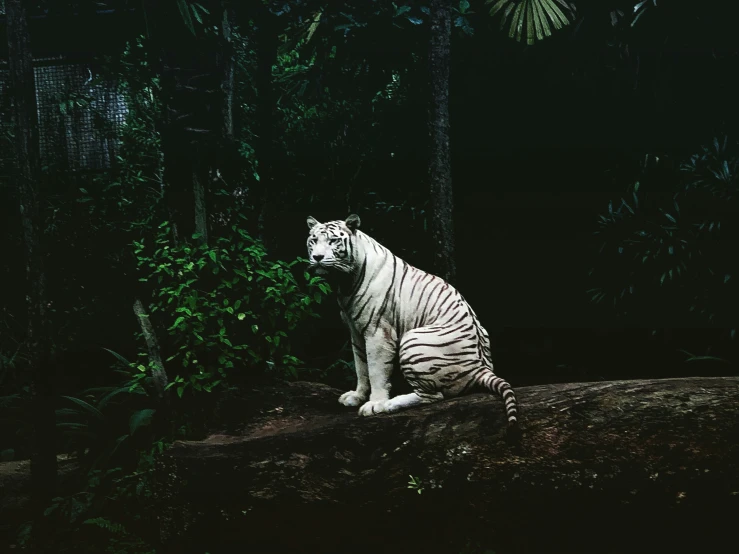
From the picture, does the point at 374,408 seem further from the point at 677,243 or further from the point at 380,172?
the point at 380,172

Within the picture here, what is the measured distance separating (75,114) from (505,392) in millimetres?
5823

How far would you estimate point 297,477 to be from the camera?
13.1 ft

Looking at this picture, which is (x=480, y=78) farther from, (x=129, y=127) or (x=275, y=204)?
(x=129, y=127)

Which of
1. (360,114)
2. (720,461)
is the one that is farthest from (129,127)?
(720,461)

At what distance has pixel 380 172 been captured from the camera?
720 cm

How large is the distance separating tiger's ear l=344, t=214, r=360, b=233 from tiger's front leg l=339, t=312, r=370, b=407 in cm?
53

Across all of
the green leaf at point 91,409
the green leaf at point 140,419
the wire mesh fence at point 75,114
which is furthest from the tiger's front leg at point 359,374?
the wire mesh fence at point 75,114

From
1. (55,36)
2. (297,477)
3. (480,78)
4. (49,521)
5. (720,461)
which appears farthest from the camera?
(55,36)

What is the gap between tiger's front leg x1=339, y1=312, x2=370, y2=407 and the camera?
15.0 ft

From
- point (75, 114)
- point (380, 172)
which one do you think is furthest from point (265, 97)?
point (75, 114)

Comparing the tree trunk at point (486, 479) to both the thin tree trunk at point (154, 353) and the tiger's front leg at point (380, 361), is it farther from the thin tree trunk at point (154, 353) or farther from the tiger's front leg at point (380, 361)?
the thin tree trunk at point (154, 353)

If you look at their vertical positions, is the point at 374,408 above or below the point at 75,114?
below

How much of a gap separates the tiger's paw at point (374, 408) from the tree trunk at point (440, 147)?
1.80m

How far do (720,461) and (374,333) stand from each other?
75.7 inches
